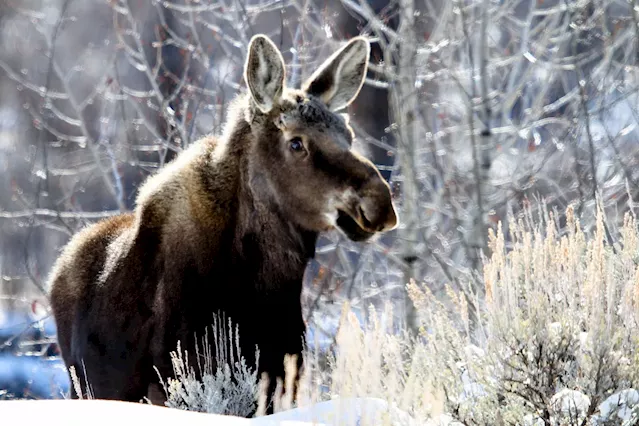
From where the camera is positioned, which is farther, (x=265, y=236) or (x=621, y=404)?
(x=265, y=236)

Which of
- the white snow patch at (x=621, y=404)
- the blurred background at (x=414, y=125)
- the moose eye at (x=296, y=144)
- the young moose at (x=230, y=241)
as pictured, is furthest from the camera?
the blurred background at (x=414, y=125)

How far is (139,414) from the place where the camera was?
4.57 meters

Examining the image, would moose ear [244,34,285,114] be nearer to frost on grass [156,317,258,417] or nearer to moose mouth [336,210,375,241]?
moose mouth [336,210,375,241]

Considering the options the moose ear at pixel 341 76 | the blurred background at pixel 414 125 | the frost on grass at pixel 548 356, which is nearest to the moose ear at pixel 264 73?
the moose ear at pixel 341 76

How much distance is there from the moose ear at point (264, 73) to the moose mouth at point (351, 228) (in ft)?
2.79

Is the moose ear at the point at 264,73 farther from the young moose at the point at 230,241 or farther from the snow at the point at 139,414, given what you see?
the snow at the point at 139,414

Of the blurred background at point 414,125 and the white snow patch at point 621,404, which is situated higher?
the blurred background at point 414,125

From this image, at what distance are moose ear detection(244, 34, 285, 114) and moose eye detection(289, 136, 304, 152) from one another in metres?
0.28

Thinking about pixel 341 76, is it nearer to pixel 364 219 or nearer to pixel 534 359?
pixel 364 219

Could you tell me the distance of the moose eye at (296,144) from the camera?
6773 millimetres

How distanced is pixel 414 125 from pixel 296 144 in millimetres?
3462

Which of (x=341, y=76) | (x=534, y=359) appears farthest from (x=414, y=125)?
(x=534, y=359)

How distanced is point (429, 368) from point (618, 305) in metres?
1.13

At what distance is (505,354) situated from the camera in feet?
17.6
